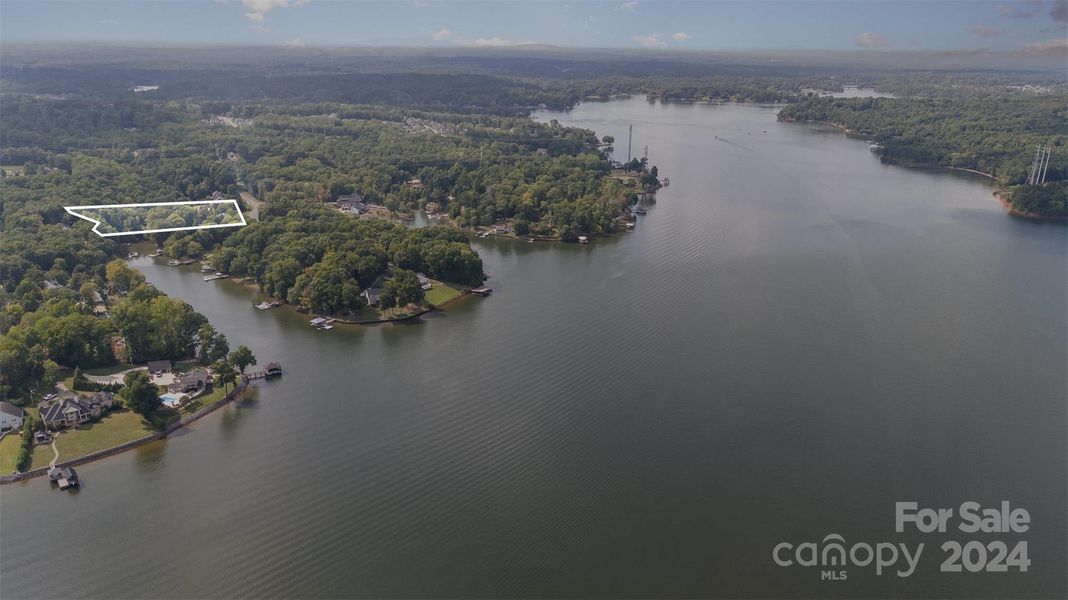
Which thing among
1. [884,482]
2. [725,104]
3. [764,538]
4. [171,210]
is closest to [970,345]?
[884,482]

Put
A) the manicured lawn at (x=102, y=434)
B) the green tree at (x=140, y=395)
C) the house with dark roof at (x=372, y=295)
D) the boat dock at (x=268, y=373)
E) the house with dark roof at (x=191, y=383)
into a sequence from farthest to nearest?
the house with dark roof at (x=372, y=295) → the boat dock at (x=268, y=373) → the house with dark roof at (x=191, y=383) → the green tree at (x=140, y=395) → the manicured lawn at (x=102, y=434)

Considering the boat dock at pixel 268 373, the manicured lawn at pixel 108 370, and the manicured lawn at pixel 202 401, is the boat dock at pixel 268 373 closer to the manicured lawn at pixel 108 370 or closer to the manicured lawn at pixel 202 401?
the manicured lawn at pixel 202 401

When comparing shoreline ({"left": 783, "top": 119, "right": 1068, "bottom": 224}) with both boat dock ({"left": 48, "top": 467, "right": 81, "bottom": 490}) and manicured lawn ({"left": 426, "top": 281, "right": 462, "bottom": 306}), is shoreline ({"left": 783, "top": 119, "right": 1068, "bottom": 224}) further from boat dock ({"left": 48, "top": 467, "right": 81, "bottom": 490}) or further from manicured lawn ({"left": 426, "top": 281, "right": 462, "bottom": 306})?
boat dock ({"left": 48, "top": 467, "right": 81, "bottom": 490})

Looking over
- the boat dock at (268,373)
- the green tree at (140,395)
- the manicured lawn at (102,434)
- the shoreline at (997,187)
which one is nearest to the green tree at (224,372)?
the boat dock at (268,373)

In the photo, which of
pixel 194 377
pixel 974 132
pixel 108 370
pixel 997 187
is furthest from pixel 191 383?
pixel 974 132

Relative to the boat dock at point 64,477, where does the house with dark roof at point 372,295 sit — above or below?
above

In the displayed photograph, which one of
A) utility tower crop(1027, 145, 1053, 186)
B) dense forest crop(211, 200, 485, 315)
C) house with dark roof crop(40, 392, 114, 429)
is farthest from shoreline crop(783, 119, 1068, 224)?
house with dark roof crop(40, 392, 114, 429)

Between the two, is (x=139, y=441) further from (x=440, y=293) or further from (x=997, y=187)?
(x=997, y=187)
